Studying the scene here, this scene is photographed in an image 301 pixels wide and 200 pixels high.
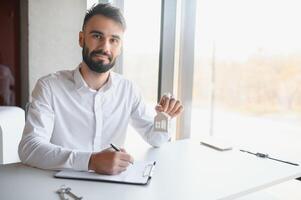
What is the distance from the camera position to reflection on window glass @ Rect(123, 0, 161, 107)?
8.80ft

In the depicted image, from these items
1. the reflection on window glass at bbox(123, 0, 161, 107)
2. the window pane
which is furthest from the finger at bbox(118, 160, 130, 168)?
the reflection on window glass at bbox(123, 0, 161, 107)

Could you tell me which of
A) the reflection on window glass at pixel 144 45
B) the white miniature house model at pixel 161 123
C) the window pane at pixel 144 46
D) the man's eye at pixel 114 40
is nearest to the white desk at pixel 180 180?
the white miniature house model at pixel 161 123

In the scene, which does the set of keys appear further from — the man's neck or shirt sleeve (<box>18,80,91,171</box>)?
the man's neck

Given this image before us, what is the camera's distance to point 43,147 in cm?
119

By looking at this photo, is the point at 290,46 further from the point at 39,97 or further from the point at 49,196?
the point at 49,196

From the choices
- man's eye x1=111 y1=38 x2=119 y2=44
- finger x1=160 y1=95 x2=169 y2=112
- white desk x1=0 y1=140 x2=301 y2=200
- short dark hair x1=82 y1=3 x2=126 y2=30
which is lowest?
white desk x1=0 y1=140 x2=301 y2=200

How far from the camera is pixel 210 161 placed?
53.8 inches

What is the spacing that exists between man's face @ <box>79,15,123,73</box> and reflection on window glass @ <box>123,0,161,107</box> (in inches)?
39.7

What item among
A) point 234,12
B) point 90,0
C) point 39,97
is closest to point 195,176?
point 39,97

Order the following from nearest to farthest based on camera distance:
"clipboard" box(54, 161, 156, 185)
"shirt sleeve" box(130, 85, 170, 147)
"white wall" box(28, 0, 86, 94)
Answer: "clipboard" box(54, 161, 156, 185)
"shirt sleeve" box(130, 85, 170, 147)
"white wall" box(28, 0, 86, 94)

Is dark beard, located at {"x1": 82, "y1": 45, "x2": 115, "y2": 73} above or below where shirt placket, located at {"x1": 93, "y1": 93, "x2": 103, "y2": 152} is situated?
above

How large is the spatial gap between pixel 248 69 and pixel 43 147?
1.45 metres

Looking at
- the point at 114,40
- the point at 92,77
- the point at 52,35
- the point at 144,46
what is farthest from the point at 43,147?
the point at 52,35

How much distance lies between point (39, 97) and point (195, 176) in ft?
2.50
